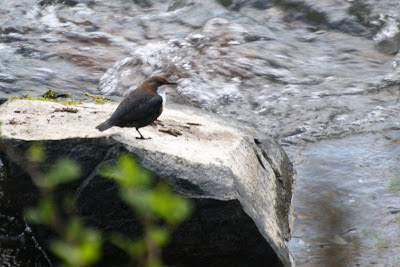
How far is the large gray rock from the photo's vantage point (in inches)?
112

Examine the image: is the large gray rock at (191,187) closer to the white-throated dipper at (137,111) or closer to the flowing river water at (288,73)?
the white-throated dipper at (137,111)

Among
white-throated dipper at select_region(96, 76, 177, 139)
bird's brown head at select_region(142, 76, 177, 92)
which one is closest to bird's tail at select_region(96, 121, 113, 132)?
white-throated dipper at select_region(96, 76, 177, 139)

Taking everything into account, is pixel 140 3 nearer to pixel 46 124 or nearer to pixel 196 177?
pixel 46 124

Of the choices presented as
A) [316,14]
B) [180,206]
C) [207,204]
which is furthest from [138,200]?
[316,14]

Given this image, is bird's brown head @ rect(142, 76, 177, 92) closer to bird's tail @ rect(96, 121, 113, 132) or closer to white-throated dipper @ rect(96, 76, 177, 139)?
white-throated dipper @ rect(96, 76, 177, 139)

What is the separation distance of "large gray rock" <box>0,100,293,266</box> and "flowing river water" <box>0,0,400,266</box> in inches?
20.2

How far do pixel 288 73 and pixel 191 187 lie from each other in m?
4.95

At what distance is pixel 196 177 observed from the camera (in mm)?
2854

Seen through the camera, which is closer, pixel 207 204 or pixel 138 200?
pixel 138 200

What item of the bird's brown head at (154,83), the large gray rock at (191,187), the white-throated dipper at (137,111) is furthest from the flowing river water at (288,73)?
the bird's brown head at (154,83)

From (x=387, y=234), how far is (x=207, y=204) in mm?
1480

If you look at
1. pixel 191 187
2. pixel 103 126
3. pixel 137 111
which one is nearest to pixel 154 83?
pixel 137 111

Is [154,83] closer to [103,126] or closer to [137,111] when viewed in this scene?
[137,111]

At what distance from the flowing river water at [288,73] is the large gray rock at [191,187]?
513 millimetres
